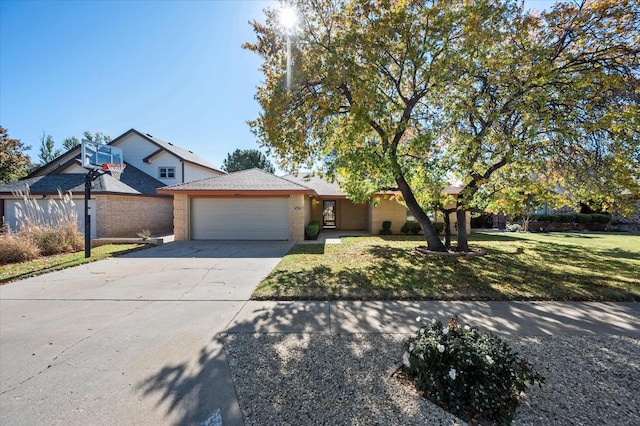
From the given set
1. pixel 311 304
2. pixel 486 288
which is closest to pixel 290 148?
pixel 311 304

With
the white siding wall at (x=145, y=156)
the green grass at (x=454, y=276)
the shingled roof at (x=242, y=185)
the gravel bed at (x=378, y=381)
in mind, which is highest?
the white siding wall at (x=145, y=156)

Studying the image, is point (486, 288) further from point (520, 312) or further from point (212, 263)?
point (212, 263)

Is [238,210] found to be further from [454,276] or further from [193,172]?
[454,276]

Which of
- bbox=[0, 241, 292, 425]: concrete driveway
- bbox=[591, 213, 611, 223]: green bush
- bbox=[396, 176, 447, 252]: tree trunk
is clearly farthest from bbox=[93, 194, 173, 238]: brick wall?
bbox=[591, 213, 611, 223]: green bush

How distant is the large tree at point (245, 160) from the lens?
4094 cm

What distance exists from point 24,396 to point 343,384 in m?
3.11

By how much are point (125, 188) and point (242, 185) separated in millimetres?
7287

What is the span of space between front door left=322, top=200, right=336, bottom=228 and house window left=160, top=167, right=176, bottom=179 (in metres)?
11.9

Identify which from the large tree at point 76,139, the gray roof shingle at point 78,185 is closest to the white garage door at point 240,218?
the gray roof shingle at point 78,185

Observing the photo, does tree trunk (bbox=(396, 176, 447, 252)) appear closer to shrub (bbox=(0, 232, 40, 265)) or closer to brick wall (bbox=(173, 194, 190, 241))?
brick wall (bbox=(173, 194, 190, 241))

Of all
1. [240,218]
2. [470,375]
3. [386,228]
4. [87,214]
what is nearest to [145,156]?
[240,218]

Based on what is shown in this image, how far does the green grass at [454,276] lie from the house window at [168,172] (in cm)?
1538

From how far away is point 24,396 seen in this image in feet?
8.55

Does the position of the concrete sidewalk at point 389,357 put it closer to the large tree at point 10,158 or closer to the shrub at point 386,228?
the shrub at point 386,228
